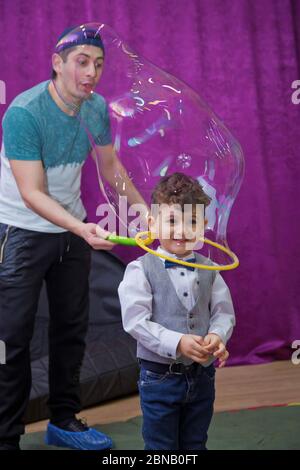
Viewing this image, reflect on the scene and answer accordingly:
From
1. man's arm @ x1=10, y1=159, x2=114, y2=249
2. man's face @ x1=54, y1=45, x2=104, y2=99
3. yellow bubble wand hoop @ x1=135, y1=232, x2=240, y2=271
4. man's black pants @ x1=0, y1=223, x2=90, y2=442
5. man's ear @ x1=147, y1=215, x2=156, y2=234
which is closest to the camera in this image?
yellow bubble wand hoop @ x1=135, y1=232, x2=240, y2=271

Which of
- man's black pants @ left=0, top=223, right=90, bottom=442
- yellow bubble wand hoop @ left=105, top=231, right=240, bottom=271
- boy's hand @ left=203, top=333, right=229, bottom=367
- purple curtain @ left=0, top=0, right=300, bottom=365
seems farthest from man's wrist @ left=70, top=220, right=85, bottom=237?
purple curtain @ left=0, top=0, right=300, bottom=365

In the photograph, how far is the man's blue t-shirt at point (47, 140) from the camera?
5.87 feet

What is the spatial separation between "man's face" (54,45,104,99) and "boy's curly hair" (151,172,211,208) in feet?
1.05

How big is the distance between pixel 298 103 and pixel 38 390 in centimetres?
183

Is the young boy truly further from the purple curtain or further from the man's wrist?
the purple curtain

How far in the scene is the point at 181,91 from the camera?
1.79m

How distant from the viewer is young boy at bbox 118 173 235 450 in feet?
5.27

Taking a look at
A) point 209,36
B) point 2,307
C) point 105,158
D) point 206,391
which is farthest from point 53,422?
point 209,36

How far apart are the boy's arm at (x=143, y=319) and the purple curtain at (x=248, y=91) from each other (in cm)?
166

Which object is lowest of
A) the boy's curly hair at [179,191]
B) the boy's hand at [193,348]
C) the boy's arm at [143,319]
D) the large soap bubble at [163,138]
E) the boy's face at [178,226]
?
the boy's hand at [193,348]

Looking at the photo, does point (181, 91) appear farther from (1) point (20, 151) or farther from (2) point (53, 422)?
(2) point (53, 422)

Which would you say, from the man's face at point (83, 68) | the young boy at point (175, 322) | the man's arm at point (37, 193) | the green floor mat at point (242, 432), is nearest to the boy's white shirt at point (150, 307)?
the young boy at point (175, 322)

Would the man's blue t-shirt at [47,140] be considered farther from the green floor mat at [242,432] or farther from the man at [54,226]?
the green floor mat at [242,432]

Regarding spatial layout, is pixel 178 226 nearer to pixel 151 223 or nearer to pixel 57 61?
pixel 151 223
